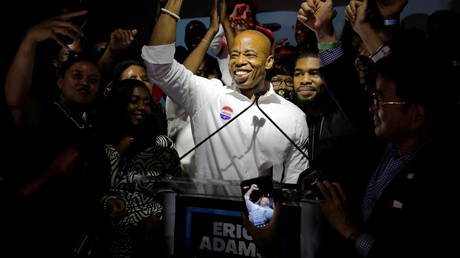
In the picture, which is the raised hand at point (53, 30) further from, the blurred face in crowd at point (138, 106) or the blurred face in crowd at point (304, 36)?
the blurred face in crowd at point (304, 36)

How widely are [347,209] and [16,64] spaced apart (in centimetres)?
203

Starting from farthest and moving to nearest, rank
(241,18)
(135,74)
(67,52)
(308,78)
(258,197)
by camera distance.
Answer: (67,52), (135,74), (241,18), (308,78), (258,197)

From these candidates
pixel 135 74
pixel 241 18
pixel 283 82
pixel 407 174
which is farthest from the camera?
pixel 135 74

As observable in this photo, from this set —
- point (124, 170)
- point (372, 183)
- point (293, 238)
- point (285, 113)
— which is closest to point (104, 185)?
point (124, 170)

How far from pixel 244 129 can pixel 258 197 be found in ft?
3.30

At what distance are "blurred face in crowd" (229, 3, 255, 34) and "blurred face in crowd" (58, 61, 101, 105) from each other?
3.29ft

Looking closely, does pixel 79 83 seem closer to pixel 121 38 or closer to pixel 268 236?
pixel 121 38

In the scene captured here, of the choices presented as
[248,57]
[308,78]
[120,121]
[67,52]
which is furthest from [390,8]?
[67,52]

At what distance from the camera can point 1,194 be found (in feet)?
7.60

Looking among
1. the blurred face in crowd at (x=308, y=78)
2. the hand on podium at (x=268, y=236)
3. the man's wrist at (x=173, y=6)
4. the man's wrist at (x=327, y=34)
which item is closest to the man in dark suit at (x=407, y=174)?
the hand on podium at (x=268, y=236)

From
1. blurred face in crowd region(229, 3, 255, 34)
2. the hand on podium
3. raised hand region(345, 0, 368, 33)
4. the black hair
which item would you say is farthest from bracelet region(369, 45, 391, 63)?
the black hair

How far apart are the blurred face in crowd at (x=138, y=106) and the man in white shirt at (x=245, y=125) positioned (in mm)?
267

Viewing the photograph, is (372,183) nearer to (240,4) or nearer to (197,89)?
(197,89)

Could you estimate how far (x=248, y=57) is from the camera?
2.42 meters
